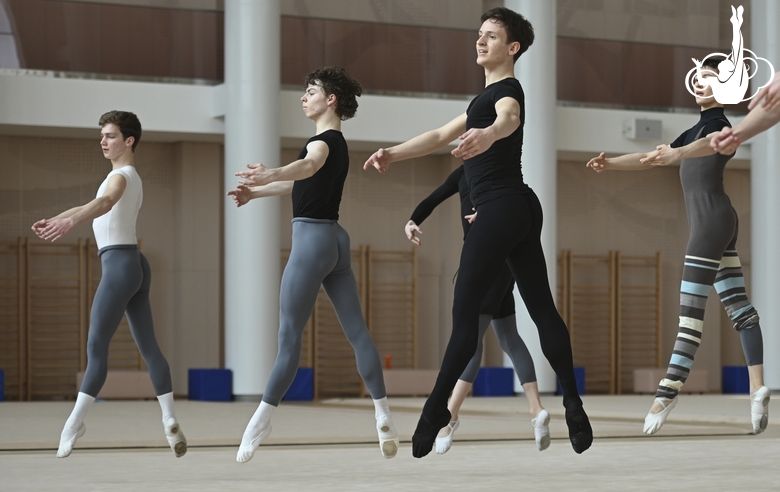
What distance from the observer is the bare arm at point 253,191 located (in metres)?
3.88

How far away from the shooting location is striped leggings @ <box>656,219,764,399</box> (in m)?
4.63

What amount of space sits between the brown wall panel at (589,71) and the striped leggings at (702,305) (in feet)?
27.0

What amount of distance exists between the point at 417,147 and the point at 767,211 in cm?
995

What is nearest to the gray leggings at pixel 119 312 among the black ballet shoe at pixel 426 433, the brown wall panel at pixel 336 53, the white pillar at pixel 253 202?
the black ballet shoe at pixel 426 433

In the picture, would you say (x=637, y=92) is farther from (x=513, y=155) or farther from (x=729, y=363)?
(x=513, y=155)

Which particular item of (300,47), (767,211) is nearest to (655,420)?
(300,47)

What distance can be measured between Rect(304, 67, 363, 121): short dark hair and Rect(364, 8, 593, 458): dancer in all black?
2.07 feet

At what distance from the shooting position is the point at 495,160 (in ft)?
12.2

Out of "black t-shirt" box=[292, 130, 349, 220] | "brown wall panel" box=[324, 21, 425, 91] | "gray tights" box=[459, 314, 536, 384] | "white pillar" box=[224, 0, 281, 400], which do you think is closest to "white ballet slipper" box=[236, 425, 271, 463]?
"black t-shirt" box=[292, 130, 349, 220]

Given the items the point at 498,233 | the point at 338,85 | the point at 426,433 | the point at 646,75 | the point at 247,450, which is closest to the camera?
the point at 426,433

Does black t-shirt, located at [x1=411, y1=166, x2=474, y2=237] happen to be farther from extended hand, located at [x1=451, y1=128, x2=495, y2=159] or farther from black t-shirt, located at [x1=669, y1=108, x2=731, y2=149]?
extended hand, located at [x1=451, y1=128, x2=495, y2=159]

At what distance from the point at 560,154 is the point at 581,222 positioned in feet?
4.72

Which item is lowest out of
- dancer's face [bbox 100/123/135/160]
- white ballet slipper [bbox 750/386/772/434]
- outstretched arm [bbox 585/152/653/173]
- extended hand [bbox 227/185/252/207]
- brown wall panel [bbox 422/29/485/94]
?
white ballet slipper [bbox 750/386/772/434]

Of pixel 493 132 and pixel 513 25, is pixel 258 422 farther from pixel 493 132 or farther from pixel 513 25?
pixel 513 25
